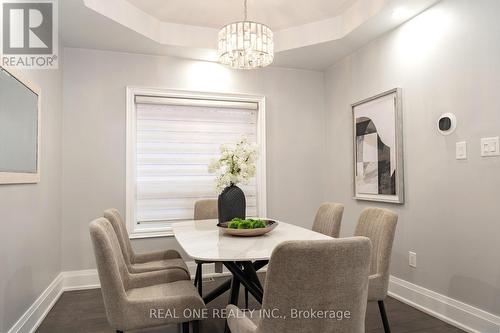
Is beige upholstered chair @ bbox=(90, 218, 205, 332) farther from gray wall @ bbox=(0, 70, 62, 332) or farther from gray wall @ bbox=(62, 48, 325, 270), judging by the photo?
gray wall @ bbox=(62, 48, 325, 270)

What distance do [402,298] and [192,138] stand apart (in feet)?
8.85

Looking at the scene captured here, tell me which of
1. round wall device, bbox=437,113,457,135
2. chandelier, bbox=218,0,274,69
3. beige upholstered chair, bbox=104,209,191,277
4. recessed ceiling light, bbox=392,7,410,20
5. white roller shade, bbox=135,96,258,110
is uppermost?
recessed ceiling light, bbox=392,7,410,20

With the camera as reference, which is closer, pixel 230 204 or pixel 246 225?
pixel 246 225

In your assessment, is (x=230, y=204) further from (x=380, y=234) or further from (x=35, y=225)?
(x=35, y=225)

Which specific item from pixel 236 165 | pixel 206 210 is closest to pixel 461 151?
pixel 236 165

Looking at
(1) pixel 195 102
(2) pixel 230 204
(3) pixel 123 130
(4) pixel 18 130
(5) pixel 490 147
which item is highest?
(1) pixel 195 102

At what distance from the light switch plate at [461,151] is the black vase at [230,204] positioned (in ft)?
5.48

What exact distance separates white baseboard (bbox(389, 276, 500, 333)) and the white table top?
127cm

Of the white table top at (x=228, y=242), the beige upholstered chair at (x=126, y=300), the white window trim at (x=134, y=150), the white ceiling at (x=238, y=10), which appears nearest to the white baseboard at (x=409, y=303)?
the white window trim at (x=134, y=150)

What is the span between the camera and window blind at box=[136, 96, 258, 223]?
3.53m

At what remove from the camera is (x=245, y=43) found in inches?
90.7

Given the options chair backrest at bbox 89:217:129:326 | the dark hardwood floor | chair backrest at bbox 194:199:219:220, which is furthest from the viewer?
chair backrest at bbox 194:199:219:220

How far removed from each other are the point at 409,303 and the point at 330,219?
110 centimetres

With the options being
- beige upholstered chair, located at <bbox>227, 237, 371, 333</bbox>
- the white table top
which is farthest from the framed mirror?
beige upholstered chair, located at <bbox>227, 237, 371, 333</bbox>
